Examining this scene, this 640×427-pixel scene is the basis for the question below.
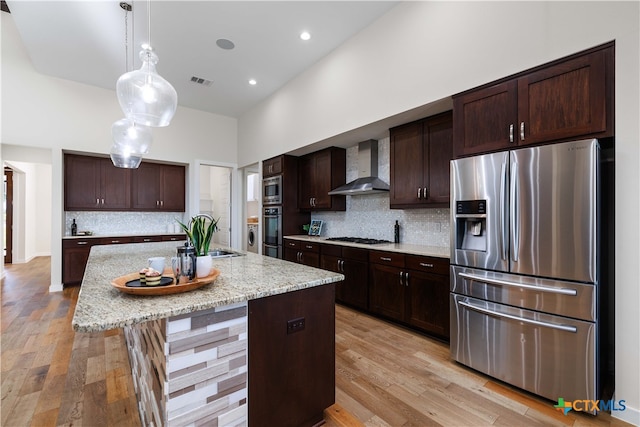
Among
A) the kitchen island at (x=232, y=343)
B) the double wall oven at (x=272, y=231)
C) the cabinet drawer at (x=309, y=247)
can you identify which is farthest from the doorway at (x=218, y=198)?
the kitchen island at (x=232, y=343)

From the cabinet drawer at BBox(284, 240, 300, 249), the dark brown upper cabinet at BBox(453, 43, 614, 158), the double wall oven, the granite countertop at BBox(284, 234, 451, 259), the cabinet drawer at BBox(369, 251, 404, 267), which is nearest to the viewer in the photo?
the dark brown upper cabinet at BBox(453, 43, 614, 158)

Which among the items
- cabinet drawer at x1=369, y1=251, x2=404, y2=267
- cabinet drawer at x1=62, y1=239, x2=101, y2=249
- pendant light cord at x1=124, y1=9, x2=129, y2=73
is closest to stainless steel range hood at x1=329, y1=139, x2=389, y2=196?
cabinet drawer at x1=369, y1=251, x2=404, y2=267

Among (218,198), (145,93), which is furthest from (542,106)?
(218,198)

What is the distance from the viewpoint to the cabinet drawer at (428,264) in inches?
101

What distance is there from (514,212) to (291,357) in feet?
5.84

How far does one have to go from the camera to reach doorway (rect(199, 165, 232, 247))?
6.55 metres

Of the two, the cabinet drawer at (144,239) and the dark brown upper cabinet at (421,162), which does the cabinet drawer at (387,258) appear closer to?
the dark brown upper cabinet at (421,162)

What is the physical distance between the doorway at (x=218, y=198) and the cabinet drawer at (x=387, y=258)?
3812mm

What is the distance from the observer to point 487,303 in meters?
2.09

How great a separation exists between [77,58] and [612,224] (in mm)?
6191

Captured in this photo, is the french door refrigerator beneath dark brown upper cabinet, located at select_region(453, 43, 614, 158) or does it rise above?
beneath

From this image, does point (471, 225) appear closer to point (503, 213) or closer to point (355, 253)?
point (503, 213)

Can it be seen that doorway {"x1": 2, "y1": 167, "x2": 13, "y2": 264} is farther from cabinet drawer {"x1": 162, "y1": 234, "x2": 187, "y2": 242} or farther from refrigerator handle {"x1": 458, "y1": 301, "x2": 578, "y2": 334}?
refrigerator handle {"x1": 458, "y1": 301, "x2": 578, "y2": 334}

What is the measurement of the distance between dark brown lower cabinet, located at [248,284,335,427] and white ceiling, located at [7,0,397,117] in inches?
117
